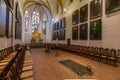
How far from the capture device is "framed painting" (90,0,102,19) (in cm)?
829

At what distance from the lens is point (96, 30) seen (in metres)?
8.57

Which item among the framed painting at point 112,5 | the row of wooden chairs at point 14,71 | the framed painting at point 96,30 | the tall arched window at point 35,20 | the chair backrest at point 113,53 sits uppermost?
the tall arched window at point 35,20

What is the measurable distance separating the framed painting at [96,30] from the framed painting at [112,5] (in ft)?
3.70

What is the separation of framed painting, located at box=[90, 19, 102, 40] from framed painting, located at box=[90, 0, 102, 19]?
517 mm

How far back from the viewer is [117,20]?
22.1ft

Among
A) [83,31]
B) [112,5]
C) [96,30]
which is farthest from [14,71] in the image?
[83,31]

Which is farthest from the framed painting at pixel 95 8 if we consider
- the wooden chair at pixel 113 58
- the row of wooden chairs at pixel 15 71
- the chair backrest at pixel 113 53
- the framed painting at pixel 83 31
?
the row of wooden chairs at pixel 15 71

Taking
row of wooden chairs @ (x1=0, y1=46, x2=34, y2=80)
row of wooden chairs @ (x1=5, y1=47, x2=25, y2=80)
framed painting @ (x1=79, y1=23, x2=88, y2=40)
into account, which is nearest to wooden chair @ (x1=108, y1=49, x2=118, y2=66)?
framed painting @ (x1=79, y1=23, x2=88, y2=40)

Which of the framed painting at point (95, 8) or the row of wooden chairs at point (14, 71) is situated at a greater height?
the framed painting at point (95, 8)

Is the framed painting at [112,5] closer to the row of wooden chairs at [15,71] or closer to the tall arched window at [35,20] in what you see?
the row of wooden chairs at [15,71]

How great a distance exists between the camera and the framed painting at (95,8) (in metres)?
8.29

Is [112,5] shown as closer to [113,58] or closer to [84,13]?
[113,58]

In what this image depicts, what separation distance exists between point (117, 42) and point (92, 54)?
1.72 m

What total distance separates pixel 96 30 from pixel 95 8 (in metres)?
1.77
